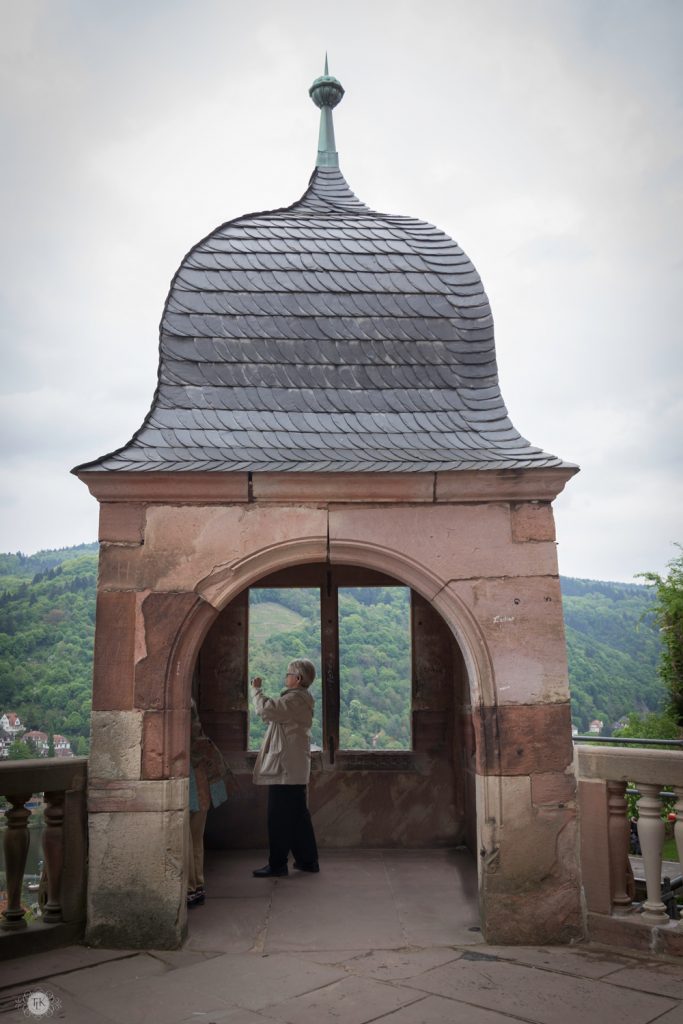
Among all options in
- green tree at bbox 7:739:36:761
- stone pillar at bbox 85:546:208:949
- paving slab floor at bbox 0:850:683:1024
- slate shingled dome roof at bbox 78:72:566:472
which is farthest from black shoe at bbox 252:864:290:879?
green tree at bbox 7:739:36:761

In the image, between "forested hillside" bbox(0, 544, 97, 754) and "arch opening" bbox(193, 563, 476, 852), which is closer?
"arch opening" bbox(193, 563, 476, 852)

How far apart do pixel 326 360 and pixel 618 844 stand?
10.3ft

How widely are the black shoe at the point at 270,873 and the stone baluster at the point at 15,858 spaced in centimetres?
185

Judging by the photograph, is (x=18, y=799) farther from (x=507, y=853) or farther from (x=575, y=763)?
(x=575, y=763)

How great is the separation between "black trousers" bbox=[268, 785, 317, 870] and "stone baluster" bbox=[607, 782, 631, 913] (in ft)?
7.16

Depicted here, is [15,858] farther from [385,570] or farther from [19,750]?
[19,750]

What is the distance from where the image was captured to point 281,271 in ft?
17.1

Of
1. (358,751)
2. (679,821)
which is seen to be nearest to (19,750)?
(358,751)

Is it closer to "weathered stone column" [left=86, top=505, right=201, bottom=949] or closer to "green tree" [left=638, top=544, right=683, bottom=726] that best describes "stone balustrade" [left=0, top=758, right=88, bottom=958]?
"weathered stone column" [left=86, top=505, right=201, bottom=949]

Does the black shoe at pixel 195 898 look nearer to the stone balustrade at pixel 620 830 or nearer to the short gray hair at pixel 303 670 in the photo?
the short gray hair at pixel 303 670

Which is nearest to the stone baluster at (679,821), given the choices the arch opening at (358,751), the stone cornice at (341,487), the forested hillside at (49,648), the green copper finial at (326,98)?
the stone cornice at (341,487)

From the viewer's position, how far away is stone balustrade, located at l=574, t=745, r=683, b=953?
392 centimetres
